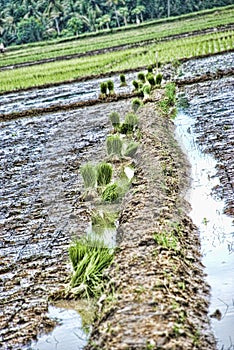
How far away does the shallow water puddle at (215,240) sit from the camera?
402 cm

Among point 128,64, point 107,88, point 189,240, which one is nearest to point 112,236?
point 189,240

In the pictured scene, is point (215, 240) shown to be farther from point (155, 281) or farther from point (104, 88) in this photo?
point (104, 88)

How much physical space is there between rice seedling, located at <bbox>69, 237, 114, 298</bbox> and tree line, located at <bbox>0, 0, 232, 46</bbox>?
51820mm

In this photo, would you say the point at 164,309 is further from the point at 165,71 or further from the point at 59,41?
the point at 59,41

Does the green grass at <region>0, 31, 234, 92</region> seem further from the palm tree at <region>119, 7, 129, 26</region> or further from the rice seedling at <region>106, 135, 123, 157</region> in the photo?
the palm tree at <region>119, 7, 129, 26</region>

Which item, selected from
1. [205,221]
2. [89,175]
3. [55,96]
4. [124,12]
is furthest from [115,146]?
[124,12]

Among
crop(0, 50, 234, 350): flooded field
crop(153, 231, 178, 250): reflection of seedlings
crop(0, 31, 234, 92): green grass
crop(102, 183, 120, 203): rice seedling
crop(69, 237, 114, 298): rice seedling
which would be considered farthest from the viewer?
crop(0, 31, 234, 92): green grass

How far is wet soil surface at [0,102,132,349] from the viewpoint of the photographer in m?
4.77

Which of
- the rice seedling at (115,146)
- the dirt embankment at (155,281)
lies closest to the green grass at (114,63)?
the rice seedling at (115,146)

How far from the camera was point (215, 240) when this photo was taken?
5.50 meters

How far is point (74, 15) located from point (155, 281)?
56367 millimetres

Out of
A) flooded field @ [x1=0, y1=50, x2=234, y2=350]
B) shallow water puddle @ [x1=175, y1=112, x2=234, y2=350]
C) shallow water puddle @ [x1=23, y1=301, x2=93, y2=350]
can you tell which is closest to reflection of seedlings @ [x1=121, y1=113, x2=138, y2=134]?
flooded field @ [x1=0, y1=50, x2=234, y2=350]

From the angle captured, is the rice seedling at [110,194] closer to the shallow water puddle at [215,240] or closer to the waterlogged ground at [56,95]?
the shallow water puddle at [215,240]

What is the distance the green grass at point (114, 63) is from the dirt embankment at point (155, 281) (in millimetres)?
17928
